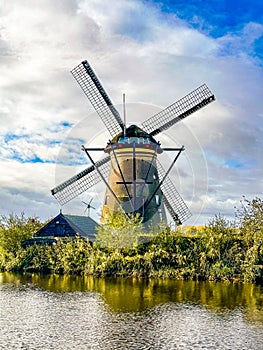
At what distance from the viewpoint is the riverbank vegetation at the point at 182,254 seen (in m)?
24.0

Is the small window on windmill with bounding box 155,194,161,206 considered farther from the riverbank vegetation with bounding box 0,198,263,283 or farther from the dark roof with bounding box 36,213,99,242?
the dark roof with bounding box 36,213,99,242

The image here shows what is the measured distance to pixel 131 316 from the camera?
14.4m

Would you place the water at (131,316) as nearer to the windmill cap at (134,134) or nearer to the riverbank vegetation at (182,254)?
the riverbank vegetation at (182,254)

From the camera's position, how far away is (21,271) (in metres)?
29.8

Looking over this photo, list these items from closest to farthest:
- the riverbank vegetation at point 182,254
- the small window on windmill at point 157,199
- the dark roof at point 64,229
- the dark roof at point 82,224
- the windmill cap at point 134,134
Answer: the riverbank vegetation at point 182,254, the windmill cap at point 134,134, the small window on windmill at point 157,199, the dark roof at point 64,229, the dark roof at point 82,224

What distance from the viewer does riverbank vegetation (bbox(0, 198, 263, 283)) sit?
24.0 meters

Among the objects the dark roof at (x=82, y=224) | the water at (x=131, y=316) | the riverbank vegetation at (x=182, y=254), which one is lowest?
the water at (x=131, y=316)

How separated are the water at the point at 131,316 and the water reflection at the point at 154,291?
0.03 m

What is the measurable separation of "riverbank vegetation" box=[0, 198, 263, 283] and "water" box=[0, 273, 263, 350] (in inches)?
83.6

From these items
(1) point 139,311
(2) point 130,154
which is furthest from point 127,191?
(1) point 139,311

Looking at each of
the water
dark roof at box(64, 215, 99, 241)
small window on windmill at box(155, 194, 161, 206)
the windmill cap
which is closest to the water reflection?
the water

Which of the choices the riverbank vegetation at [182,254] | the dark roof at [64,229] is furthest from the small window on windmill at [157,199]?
the dark roof at [64,229]

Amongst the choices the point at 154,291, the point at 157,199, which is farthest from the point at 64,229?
the point at 154,291

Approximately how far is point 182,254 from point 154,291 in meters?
5.49
